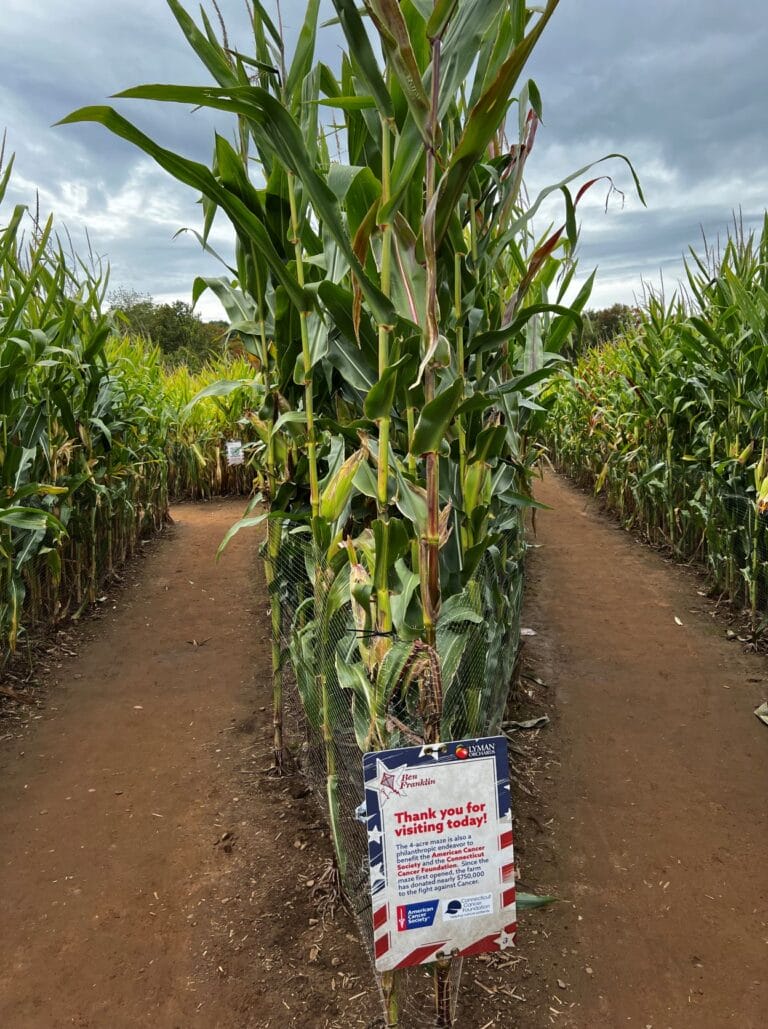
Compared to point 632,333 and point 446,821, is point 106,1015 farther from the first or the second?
point 632,333

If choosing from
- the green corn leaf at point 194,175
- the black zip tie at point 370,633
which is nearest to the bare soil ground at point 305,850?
the black zip tie at point 370,633

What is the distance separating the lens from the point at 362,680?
1589 mm

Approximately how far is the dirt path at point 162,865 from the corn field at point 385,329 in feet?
0.99

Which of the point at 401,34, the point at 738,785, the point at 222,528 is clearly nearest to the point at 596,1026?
the point at 738,785

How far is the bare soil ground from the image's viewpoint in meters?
→ 1.75

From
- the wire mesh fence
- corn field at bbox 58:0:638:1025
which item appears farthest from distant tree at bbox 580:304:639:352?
the wire mesh fence

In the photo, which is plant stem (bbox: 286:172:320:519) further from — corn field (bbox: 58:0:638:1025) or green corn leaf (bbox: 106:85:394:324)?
green corn leaf (bbox: 106:85:394:324)

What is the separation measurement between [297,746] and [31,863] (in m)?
1.07

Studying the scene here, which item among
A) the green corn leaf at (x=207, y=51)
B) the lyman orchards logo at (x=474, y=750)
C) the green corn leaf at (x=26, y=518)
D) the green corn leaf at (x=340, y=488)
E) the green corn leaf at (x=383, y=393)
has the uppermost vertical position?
the green corn leaf at (x=207, y=51)

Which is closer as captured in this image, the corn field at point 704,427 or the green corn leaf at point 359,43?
the green corn leaf at point 359,43

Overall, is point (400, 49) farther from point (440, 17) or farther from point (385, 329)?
point (385, 329)

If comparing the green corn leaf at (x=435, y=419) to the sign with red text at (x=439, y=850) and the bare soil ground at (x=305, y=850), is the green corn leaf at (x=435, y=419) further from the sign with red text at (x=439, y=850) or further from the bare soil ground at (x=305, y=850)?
the bare soil ground at (x=305, y=850)

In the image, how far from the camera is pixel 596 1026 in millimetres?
1645

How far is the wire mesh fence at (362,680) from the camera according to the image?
5.08 feet
